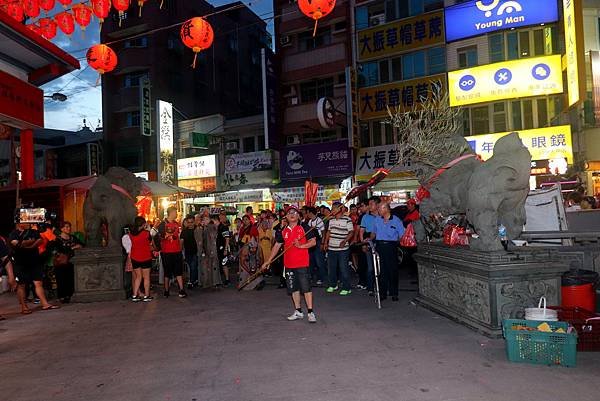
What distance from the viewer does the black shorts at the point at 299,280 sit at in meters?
7.50

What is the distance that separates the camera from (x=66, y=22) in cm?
1354

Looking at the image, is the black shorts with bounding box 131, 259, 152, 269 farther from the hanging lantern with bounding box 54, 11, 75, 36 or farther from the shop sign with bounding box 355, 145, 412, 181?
the shop sign with bounding box 355, 145, 412, 181

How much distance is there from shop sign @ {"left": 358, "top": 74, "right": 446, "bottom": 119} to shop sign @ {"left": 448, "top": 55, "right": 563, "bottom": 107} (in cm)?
99

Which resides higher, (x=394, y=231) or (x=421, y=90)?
(x=421, y=90)

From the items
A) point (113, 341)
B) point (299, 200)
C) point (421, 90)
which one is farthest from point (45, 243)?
point (421, 90)

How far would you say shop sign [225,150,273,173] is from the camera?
25.2 m

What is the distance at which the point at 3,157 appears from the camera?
32.2 meters

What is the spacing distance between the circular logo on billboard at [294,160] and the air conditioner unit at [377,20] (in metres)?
7.35

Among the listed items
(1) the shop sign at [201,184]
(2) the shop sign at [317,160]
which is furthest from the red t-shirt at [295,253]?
(1) the shop sign at [201,184]

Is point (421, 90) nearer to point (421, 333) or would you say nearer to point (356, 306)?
point (356, 306)

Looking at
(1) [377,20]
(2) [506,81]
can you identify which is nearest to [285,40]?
(1) [377,20]

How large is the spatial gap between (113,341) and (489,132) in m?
18.3

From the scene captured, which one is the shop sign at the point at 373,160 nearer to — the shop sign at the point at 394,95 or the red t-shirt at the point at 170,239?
the shop sign at the point at 394,95

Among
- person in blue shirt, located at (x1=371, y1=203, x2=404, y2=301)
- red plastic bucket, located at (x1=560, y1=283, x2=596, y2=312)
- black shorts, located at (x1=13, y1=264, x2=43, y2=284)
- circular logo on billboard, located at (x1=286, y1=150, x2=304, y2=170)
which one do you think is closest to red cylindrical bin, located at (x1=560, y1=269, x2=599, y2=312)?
red plastic bucket, located at (x1=560, y1=283, x2=596, y2=312)
